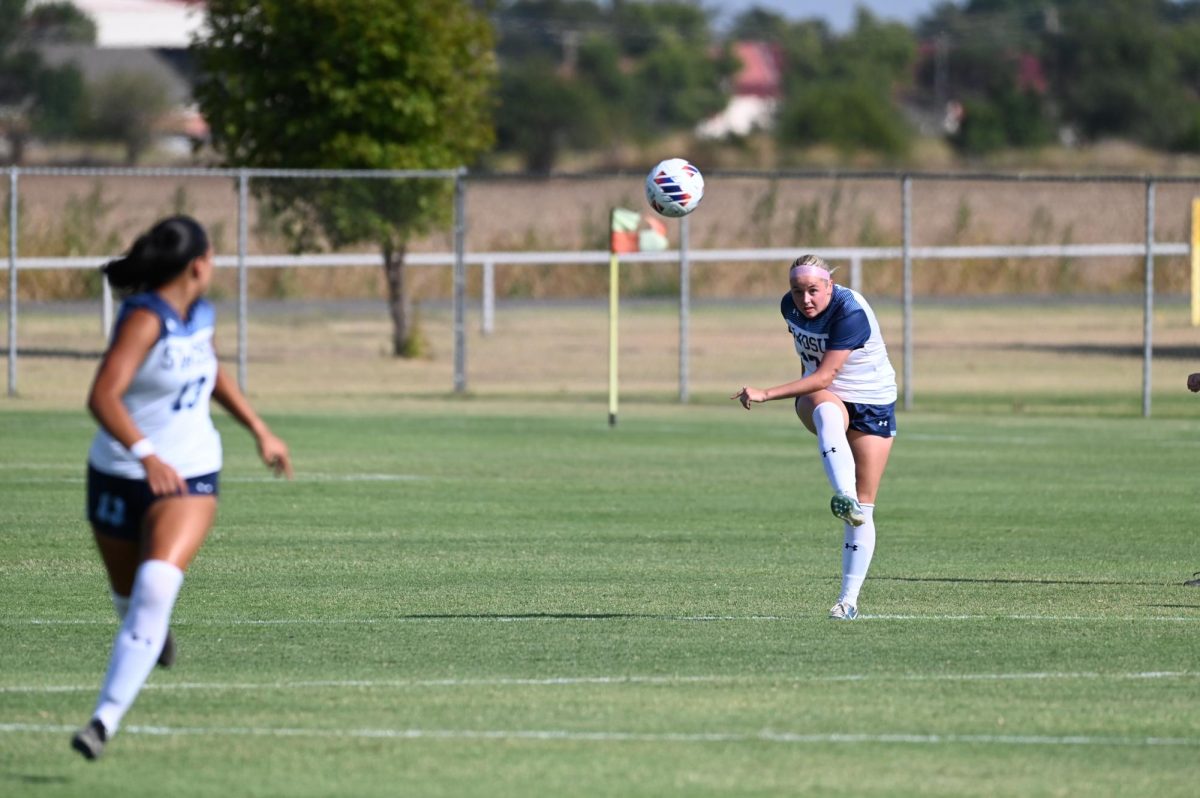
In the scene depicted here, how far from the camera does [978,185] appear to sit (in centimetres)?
6862

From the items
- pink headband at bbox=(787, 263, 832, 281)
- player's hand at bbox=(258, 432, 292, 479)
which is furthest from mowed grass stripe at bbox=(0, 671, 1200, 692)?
pink headband at bbox=(787, 263, 832, 281)

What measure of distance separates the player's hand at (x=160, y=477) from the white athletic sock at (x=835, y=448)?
4.54 m

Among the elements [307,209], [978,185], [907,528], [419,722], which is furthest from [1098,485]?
[978,185]

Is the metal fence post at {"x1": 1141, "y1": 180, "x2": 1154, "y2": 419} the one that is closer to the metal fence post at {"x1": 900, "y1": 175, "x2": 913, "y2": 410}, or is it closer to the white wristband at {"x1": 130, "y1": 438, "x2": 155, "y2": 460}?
the metal fence post at {"x1": 900, "y1": 175, "x2": 913, "y2": 410}

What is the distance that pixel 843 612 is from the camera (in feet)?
37.2

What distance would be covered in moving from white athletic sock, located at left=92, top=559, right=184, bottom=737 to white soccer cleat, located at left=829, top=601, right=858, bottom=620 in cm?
450

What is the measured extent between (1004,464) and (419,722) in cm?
1254

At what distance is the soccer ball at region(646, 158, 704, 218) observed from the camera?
59.6ft

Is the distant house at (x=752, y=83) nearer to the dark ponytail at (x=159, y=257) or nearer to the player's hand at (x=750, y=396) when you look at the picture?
the player's hand at (x=750, y=396)

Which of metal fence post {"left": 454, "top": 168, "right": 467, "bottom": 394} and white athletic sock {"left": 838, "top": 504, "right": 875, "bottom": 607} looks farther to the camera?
metal fence post {"left": 454, "top": 168, "right": 467, "bottom": 394}

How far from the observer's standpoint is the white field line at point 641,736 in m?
8.20

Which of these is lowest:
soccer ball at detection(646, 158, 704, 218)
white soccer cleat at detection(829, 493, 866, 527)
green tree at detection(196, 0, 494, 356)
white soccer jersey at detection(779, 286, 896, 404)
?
white soccer cleat at detection(829, 493, 866, 527)

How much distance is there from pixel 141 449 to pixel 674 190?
10.9 m

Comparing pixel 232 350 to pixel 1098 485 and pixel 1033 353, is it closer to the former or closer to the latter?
pixel 1033 353
